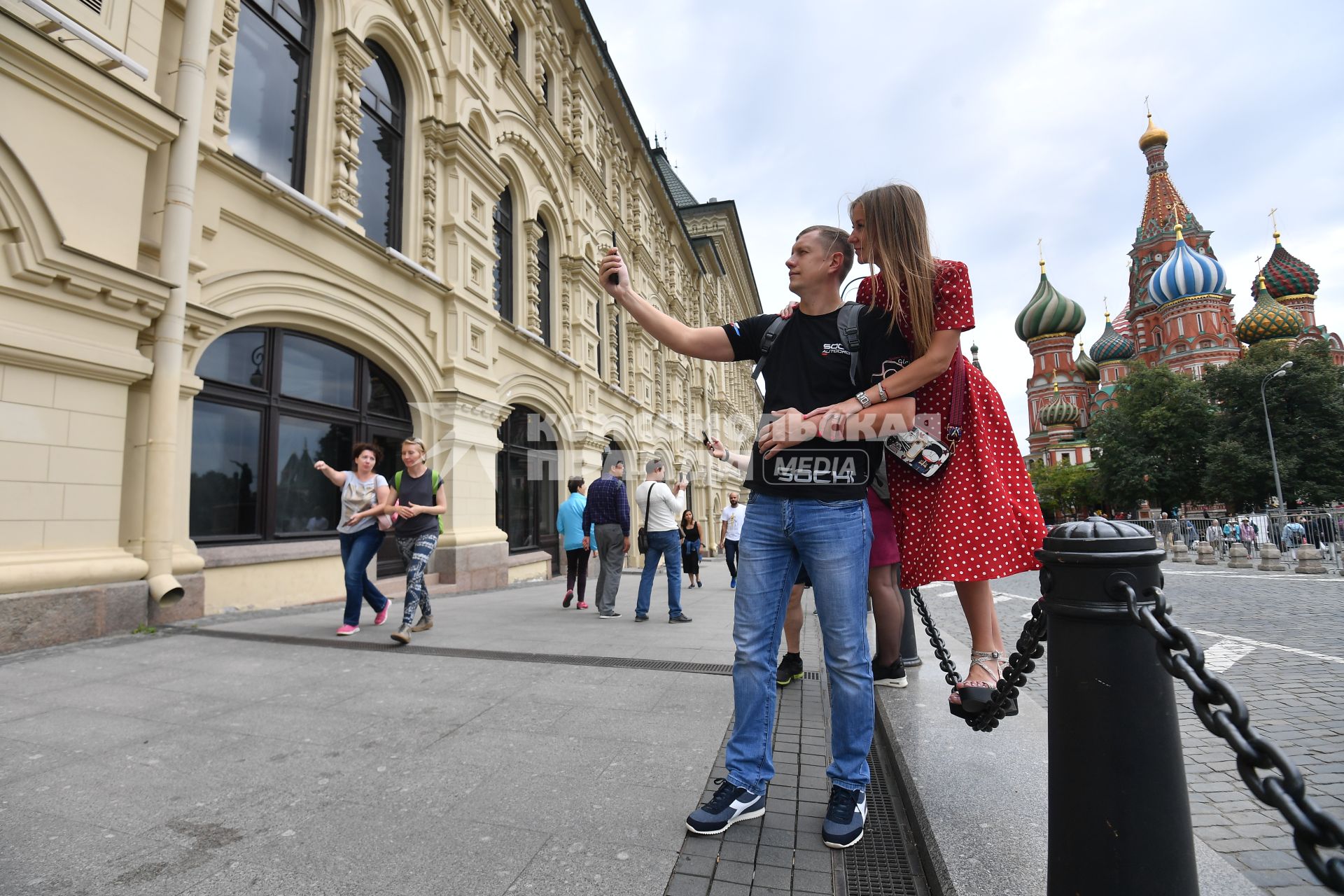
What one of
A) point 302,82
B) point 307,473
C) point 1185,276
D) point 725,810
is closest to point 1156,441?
point 1185,276

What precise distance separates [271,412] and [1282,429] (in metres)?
46.8

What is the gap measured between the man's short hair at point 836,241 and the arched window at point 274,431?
6966 millimetres

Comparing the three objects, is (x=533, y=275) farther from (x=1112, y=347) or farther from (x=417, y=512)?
(x=1112, y=347)

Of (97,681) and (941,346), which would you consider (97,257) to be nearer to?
(97,681)

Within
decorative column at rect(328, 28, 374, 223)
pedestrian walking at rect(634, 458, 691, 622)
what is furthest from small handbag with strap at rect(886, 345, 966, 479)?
decorative column at rect(328, 28, 374, 223)

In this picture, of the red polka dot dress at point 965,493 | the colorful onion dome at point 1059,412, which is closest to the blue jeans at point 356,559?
the red polka dot dress at point 965,493

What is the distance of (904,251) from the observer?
2.24 m

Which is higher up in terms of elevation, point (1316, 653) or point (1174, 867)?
point (1174, 867)

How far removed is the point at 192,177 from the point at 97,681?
4776 mm

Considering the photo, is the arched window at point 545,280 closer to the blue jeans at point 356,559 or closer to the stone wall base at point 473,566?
the stone wall base at point 473,566

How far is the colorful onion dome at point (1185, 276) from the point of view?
2121 inches

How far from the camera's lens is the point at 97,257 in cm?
532

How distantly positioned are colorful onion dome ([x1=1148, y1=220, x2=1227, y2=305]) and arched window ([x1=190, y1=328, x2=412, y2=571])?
6573cm

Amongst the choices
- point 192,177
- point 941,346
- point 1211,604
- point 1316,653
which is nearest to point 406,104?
point 192,177
